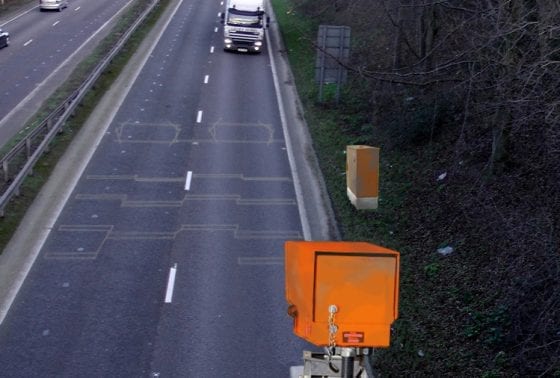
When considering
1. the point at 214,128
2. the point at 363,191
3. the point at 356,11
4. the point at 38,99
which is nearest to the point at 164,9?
the point at 356,11

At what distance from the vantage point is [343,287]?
6.07 meters

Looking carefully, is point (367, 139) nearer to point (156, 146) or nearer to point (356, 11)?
point (156, 146)

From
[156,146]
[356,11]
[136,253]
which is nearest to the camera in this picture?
[136,253]

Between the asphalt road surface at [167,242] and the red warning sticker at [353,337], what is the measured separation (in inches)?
307

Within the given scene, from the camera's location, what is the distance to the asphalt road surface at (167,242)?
14.3 m

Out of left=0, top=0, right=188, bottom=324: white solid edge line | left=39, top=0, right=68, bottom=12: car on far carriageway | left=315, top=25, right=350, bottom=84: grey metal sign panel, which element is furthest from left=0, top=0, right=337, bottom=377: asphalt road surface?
left=39, top=0, right=68, bottom=12: car on far carriageway

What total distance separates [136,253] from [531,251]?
28.5 ft

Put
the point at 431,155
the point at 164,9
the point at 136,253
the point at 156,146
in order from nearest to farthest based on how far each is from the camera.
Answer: the point at 136,253, the point at 431,155, the point at 156,146, the point at 164,9

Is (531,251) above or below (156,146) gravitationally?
above

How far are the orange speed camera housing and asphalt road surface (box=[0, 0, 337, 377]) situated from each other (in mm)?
7771

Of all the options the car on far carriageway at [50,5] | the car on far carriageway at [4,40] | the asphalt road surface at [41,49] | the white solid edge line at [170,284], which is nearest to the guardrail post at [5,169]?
the asphalt road surface at [41,49]

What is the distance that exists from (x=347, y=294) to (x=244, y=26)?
37104 millimetres

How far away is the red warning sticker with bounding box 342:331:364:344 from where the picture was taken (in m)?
6.05

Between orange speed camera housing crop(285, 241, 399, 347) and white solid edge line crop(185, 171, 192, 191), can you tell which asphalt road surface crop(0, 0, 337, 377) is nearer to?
white solid edge line crop(185, 171, 192, 191)
